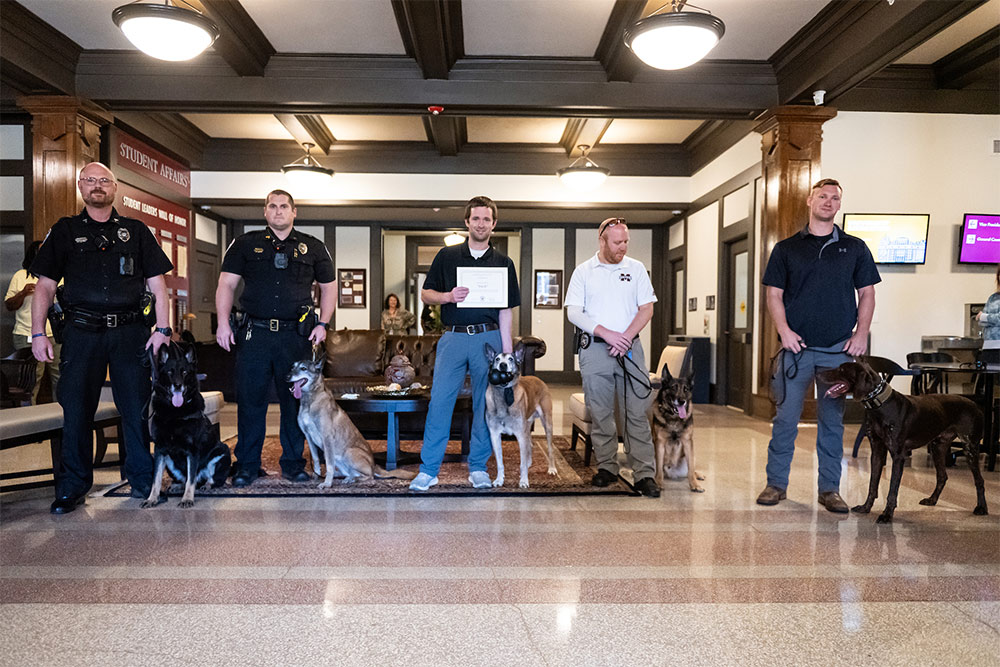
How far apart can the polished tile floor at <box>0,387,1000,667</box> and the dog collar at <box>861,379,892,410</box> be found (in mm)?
582

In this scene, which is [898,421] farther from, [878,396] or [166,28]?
[166,28]

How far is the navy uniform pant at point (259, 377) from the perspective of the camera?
373 centimetres

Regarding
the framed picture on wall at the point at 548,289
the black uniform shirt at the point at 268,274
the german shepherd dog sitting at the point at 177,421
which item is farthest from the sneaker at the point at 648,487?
the framed picture on wall at the point at 548,289

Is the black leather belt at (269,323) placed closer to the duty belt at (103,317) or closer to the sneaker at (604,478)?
the duty belt at (103,317)

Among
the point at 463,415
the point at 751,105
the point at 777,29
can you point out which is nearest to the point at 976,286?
the point at 751,105

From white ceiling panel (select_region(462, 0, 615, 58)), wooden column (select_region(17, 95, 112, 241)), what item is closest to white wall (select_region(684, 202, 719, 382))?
white ceiling panel (select_region(462, 0, 615, 58))

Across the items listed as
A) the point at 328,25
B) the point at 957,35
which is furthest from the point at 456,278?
the point at 957,35

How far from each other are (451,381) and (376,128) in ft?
19.8

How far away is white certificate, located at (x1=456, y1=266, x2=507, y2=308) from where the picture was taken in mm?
3637

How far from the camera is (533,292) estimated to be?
12.0 metres

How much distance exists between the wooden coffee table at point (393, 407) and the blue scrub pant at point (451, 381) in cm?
49

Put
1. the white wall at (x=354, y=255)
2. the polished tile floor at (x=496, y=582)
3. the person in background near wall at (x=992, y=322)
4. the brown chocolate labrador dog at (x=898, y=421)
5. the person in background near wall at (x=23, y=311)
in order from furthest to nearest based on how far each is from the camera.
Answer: the white wall at (x=354, y=255), the person in background near wall at (x=23, y=311), the person in background near wall at (x=992, y=322), the brown chocolate labrador dog at (x=898, y=421), the polished tile floor at (x=496, y=582)

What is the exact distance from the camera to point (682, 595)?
2275mm

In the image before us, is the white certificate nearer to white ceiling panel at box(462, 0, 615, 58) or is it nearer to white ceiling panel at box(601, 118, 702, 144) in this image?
white ceiling panel at box(462, 0, 615, 58)
